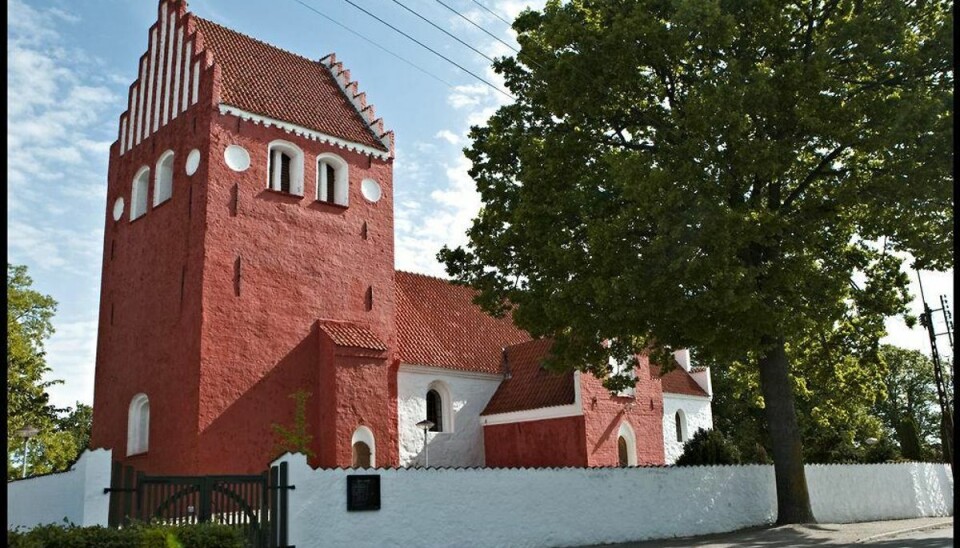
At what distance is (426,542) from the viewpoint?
44.1 ft

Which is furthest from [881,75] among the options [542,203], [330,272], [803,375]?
[330,272]

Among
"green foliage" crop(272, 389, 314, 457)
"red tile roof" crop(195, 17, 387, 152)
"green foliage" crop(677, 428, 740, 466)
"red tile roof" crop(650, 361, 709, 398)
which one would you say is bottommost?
"green foliage" crop(677, 428, 740, 466)

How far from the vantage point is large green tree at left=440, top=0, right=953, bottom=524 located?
14102 millimetres

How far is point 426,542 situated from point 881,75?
37.6 ft

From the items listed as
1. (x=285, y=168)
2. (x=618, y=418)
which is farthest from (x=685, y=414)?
(x=285, y=168)

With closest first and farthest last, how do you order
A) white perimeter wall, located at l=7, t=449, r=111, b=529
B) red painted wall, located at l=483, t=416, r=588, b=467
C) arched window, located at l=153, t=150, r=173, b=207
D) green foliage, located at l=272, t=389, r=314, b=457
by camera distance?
white perimeter wall, located at l=7, t=449, r=111, b=529 < green foliage, located at l=272, t=389, r=314, b=457 < arched window, located at l=153, t=150, r=173, b=207 < red painted wall, located at l=483, t=416, r=588, b=467

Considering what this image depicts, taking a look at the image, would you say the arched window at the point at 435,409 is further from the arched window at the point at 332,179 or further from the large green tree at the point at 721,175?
the large green tree at the point at 721,175

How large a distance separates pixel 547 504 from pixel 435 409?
11.2 meters

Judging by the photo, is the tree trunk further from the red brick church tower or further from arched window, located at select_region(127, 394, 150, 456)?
arched window, located at select_region(127, 394, 150, 456)

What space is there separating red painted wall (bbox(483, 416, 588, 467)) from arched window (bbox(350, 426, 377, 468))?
5608 millimetres

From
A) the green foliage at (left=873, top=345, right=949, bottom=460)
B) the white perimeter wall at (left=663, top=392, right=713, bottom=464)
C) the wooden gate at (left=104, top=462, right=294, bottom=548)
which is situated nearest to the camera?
the wooden gate at (left=104, top=462, right=294, bottom=548)

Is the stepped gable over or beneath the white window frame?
over

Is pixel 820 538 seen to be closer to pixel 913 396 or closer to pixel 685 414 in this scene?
pixel 685 414

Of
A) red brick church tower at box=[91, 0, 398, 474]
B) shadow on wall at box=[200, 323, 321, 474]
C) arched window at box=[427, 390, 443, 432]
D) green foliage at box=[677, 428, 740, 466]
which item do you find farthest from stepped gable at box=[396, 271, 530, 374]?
green foliage at box=[677, 428, 740, 466]
